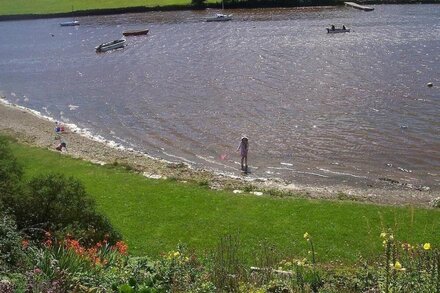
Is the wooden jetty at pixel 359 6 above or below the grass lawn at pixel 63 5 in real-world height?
below

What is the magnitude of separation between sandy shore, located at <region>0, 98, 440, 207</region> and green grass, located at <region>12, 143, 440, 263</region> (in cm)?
187

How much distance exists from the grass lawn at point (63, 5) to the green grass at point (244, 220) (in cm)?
9448

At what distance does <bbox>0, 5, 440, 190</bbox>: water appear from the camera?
3581 centimetres

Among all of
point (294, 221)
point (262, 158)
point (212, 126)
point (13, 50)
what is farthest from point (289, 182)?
Result: point (13, 50)

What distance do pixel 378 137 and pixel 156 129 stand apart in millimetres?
16398

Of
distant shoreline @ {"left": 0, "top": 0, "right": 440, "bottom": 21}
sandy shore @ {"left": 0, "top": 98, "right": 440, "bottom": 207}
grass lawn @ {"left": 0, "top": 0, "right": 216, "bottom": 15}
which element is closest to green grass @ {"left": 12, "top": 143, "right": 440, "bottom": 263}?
sandy shore @ {"left": 0, "top": 98, "right": 440, "bottom": 207}

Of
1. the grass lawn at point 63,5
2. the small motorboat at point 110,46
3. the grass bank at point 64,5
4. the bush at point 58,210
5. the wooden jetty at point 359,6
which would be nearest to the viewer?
the bush at point 58,210

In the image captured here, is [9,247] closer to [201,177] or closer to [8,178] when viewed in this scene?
[8,178]

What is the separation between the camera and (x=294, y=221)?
23688 mm

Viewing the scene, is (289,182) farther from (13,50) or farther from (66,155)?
(13,50)

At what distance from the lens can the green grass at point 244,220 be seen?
70.3ft

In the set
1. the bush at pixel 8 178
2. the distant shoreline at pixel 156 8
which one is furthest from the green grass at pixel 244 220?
the distant shoreline at pixel 156 8

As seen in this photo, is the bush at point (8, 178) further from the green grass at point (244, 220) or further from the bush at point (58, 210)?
the green grass at point (244, 220)

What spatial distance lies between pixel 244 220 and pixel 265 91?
1130 inches
